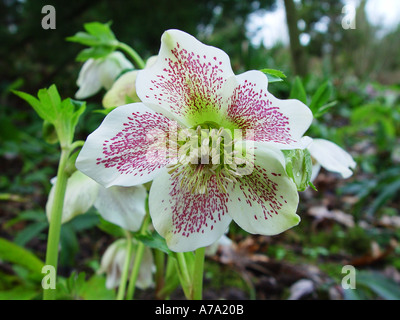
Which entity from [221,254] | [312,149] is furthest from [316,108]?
[221,254]

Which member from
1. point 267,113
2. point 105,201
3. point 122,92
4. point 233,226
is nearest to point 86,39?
point 122,92

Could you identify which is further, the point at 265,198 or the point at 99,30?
the point at 99,30

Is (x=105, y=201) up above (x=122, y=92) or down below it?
below

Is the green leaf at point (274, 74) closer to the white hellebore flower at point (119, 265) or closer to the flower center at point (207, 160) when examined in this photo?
the flower center at point (207, 160)

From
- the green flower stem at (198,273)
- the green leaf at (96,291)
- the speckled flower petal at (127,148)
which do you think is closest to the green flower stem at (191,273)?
the green flower stem at (198,273)

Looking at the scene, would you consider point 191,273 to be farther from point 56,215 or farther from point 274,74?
point 274,74

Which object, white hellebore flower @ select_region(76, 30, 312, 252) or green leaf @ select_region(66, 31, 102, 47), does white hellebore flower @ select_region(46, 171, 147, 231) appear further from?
green leaf @ select_region(66, 31, 102, 47)
